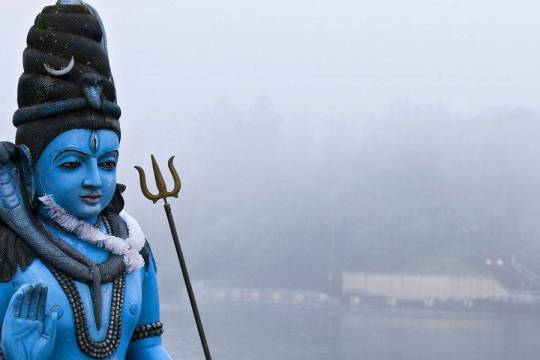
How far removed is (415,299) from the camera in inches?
6368

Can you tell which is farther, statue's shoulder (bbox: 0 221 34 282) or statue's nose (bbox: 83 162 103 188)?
statue's nose (bbox: 83 162 103 188)

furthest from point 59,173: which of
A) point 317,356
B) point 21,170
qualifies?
point 317,356

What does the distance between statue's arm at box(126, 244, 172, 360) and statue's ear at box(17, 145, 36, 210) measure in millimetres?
A: 1045

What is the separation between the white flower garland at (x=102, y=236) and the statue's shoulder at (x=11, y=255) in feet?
0.95

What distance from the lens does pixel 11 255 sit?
6.73 meters

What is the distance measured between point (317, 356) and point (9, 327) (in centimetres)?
13629

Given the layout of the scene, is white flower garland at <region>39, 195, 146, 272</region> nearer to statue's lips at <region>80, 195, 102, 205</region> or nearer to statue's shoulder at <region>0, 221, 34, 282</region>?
statue's lips at <region>80, 195, 102, 205</region>

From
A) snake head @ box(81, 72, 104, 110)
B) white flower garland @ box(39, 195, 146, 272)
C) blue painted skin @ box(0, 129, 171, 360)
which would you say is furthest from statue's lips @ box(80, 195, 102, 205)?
snake head @ box(81, 72, 104, 110)

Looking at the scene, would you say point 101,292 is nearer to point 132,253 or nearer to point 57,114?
point 132,253

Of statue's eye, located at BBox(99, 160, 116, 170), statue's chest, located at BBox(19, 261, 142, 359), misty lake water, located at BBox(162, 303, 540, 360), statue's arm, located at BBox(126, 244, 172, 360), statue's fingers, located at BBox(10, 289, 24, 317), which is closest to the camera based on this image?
statue's fingers, located at BBox(10, 289, 24, 317)

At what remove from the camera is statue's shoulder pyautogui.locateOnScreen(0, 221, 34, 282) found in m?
6.70

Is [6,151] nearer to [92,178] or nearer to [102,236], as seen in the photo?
[92,178]

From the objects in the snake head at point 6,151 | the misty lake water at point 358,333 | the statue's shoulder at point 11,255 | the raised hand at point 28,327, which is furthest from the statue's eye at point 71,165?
the misty lake water at point 358,333

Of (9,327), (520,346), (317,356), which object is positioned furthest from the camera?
(520,346)
